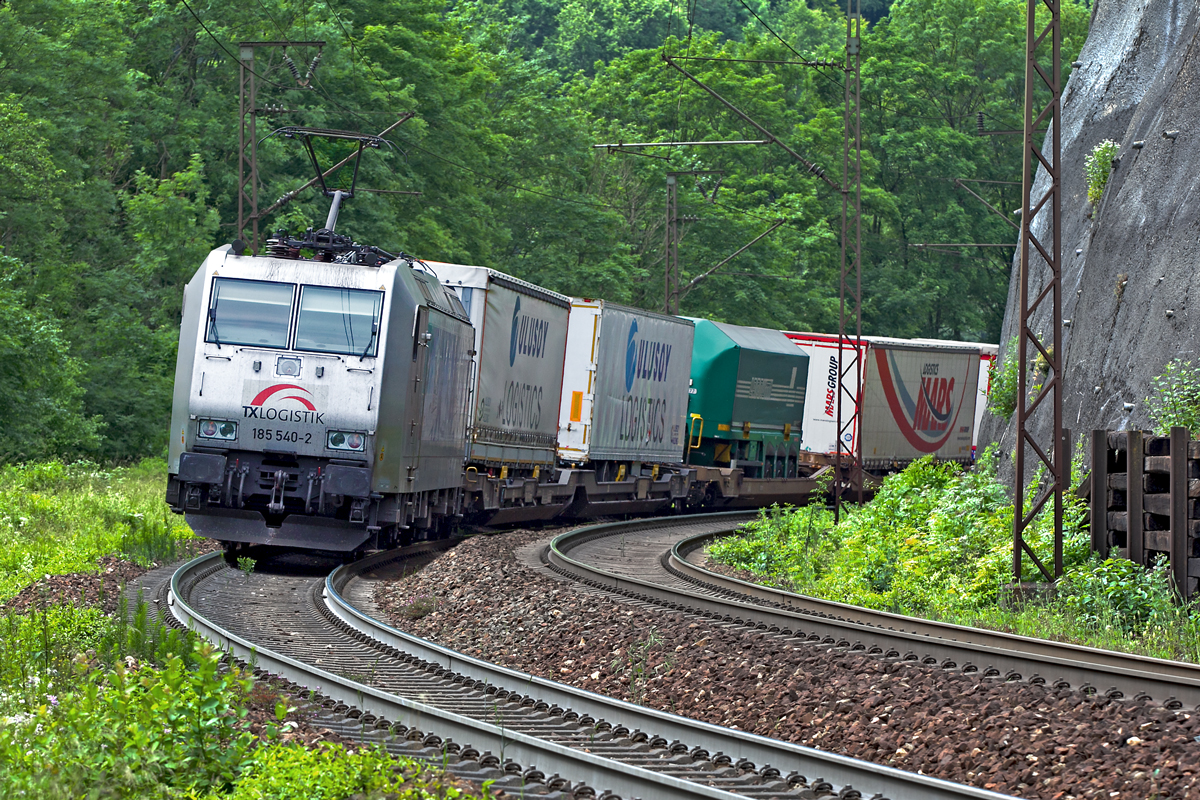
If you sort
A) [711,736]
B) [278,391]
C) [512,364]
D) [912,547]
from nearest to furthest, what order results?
[711,736] < [278,391] < [912,547] < [512,364]

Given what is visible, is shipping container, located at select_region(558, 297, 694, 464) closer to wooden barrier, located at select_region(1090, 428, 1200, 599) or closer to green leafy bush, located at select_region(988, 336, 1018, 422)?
green leafy bush, located at select_region(988, 336, 1018, 422)

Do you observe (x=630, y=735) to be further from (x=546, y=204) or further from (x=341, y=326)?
(x=546, y=204)

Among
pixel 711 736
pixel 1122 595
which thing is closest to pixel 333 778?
pixel 711 736

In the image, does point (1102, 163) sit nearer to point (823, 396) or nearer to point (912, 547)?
point (912, 547)

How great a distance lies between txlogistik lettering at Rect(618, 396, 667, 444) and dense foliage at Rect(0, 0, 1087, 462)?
248 inches

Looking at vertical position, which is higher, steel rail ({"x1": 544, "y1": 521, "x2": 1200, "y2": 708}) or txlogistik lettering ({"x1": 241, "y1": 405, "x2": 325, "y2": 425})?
txlogistik lettering ({"x1": 241, "y1": 405, "x2": 325, "y2": 425})

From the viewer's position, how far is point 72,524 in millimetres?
17672

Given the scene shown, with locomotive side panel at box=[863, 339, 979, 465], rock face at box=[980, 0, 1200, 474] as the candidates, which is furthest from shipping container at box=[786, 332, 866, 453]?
rock face at box=[980, 0, 1200, 474]

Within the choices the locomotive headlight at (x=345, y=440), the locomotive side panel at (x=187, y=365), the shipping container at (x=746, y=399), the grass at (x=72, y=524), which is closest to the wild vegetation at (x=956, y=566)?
the locomotive headlight at (x=345, y=440)

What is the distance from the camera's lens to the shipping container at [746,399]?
99.3 feet

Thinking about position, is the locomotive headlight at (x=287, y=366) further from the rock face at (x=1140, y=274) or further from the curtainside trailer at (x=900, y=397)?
the curtainside trailer at (x=900, y=397)

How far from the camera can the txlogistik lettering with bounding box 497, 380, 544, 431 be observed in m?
21.0

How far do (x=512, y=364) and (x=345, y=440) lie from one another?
21.7ft

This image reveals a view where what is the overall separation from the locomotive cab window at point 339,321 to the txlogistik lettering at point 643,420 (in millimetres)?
10731
